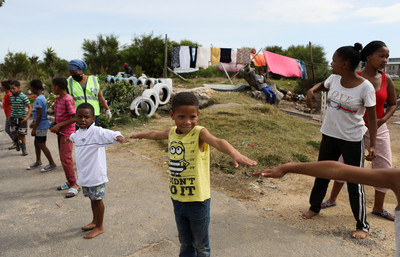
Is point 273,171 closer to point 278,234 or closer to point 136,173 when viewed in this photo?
point 278,234

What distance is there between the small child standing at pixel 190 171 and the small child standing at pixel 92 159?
39.0 inches

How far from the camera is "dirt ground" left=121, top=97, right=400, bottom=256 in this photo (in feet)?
9.60

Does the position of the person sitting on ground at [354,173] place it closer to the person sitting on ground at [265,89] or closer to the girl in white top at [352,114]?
the girl in white top at [352,114]

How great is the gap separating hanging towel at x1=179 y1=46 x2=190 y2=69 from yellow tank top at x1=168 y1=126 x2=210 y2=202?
1473cm

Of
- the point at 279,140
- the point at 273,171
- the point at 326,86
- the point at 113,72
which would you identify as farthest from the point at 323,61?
the point at 273,171

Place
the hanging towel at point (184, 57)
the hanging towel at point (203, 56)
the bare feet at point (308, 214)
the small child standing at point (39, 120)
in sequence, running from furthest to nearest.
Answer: the hanging towel at point (203, 56), the hanging towel at point (184, 57), the small child standing at point (39, 120), the bare feet at point (308, 214)

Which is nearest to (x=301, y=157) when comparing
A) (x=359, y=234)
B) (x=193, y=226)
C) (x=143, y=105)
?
(x=359, y=234)

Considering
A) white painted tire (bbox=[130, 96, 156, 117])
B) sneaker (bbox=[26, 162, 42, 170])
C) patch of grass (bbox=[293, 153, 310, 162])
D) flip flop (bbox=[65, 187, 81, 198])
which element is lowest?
sneaker (bbox=[26, 162, 42, 170])

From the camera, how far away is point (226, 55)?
1692 centimetres

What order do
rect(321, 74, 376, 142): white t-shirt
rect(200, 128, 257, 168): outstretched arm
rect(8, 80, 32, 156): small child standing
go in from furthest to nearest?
rect(8, 80, 32, 156): small child standing, rect(321, 74, 376, 142): white t-shirt, rect(200, 128, 257, 168): outstretched arm

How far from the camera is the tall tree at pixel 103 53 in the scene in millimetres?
35188

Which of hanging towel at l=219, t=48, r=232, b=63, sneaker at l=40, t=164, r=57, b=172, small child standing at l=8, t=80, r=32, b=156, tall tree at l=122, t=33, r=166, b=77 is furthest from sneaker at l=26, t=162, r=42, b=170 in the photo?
tall tree at l=122, t=33, r=166, b=77

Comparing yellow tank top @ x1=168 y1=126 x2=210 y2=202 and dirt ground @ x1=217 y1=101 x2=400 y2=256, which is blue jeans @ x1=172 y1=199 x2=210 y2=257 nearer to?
yellow tank top @ x1=168 y1=126 x2=210 y2=202

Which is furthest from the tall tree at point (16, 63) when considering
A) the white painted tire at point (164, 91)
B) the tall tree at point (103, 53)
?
the white painted tire at point (164, 91)
